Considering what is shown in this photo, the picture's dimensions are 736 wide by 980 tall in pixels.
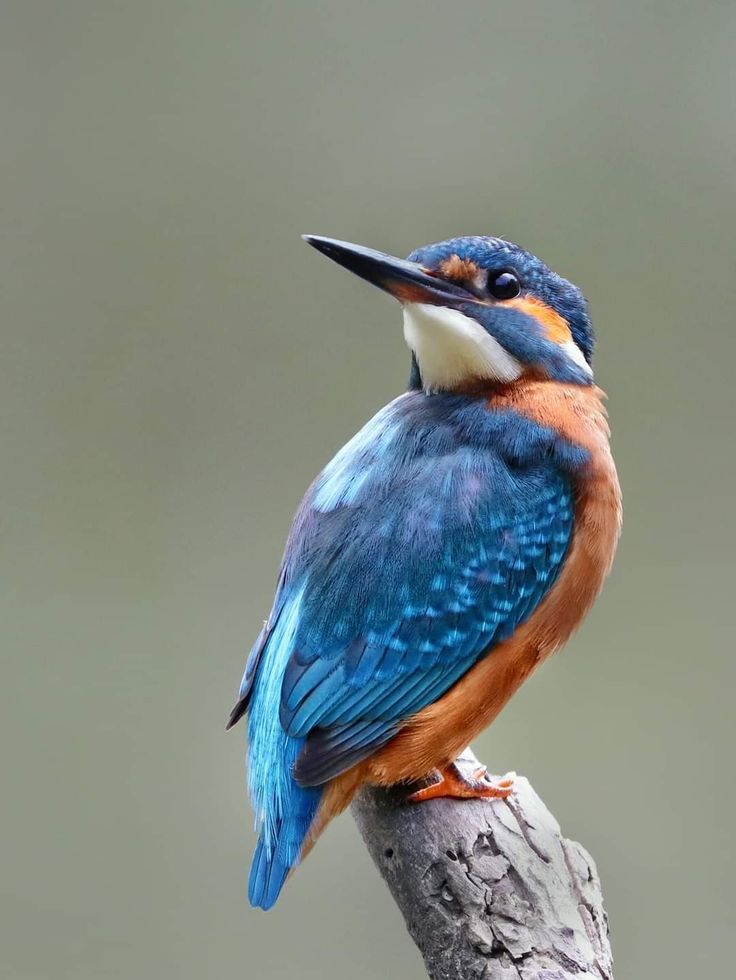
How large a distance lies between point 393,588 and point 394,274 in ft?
1.01

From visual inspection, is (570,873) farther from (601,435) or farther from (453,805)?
(601,435)

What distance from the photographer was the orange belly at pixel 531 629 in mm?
1164

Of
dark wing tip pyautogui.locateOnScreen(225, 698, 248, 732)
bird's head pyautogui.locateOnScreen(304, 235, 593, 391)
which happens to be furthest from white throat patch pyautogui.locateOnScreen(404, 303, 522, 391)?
dark wing tip pyautogui.locateOnScreen(225, 698, 248, 732)

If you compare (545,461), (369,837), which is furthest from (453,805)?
(545,461)

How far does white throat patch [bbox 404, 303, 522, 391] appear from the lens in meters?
1.21

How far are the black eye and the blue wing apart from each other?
0.12 meters

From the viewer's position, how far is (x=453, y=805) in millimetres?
1205

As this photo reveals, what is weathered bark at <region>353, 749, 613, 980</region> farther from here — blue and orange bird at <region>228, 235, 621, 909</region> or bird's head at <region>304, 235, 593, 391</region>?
bird's head at <region>304, 235, 593, 391</region>

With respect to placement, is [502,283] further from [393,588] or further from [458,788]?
[458,788]

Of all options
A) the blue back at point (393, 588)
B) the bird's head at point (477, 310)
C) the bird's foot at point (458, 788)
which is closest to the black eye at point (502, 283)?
the bird's head at point (477, 310)

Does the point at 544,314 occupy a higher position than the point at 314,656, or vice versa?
the point at 544,314

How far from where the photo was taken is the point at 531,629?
1210mm

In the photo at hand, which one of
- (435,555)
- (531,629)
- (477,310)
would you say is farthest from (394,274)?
(531,629)

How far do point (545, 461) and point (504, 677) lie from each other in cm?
22
